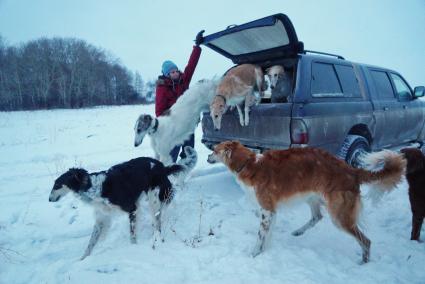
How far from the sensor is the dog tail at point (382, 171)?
3129 millimetres

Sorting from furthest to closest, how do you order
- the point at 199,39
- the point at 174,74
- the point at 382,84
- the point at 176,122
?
1. the point at 174,74
2. the point at 176,122
3. the point at 382,84
4. the point at 199,39

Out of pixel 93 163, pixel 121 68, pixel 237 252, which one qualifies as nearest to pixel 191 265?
pixel 237 252

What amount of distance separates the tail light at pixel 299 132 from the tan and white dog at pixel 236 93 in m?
1.07

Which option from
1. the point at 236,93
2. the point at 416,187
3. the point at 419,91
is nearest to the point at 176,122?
the point at 236,93

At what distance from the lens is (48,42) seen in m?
46.6

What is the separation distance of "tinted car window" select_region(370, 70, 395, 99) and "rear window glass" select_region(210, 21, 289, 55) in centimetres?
251

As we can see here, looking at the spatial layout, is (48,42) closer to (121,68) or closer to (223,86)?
(121,68)

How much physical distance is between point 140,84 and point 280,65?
7029 cm

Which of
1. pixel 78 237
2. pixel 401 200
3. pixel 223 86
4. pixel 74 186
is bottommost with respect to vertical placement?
pixel 78 237

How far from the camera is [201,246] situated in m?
3.53

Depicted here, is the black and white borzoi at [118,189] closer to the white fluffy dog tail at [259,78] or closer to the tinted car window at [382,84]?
the white fluffy dog tail at [259,78]

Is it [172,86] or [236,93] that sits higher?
[172,86]

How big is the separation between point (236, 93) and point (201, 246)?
9.19ft

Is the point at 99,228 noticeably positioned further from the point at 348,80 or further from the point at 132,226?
the point at 348,80
